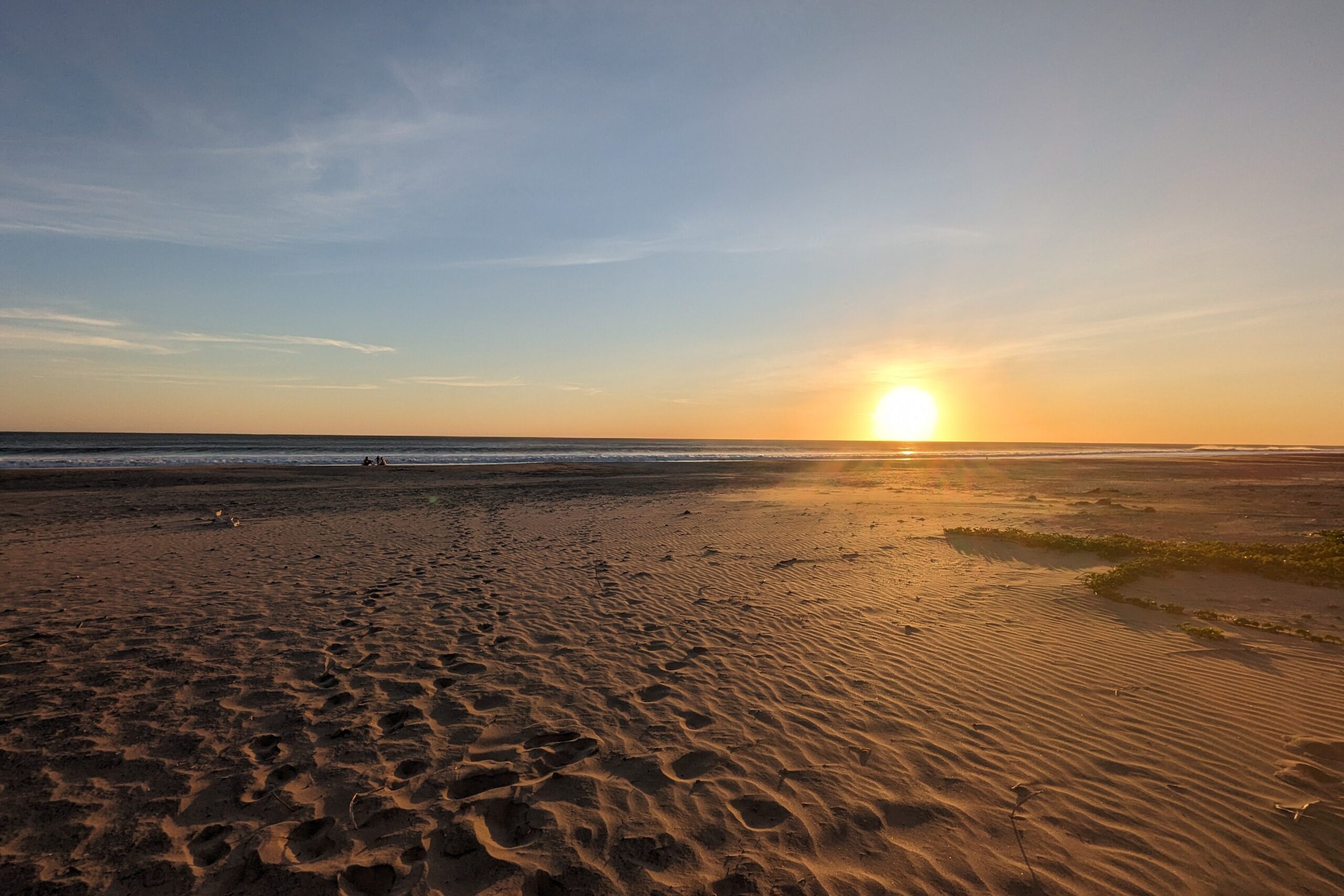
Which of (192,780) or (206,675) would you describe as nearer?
(192,780)

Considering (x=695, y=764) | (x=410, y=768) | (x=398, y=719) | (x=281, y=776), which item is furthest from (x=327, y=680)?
(x=695, y=764)

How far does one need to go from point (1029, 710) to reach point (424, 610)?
7.00 m

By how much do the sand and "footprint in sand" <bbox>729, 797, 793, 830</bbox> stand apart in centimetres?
2

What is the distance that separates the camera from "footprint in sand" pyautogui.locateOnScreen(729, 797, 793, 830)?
360cm

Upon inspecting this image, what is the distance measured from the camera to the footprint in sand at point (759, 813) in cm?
360

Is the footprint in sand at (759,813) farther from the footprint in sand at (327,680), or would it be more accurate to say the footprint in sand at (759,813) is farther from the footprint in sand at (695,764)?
the footprint in sand at (327,680)

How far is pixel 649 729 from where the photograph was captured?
4766 mm

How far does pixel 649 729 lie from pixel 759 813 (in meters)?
1.30

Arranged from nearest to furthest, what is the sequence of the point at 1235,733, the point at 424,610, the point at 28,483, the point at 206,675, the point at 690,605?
the point at 1235,733 → the point at 206,675 → the point at 424,610 → the point at 690,605 → the point at 28,483

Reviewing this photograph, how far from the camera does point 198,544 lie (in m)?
11.9

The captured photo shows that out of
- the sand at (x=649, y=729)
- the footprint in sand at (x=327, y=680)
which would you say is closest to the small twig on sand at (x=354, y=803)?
the sand at (x=649, y=729)

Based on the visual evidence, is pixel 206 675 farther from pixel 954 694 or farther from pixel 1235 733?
pixel 1235 733

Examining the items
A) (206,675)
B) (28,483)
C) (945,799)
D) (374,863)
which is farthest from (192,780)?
(28,483)

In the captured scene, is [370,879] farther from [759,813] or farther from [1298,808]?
[1298,808]
